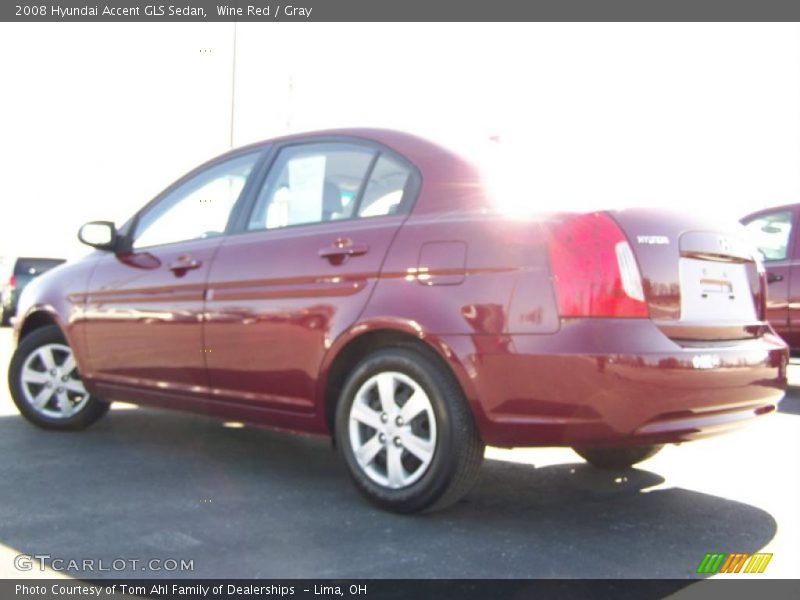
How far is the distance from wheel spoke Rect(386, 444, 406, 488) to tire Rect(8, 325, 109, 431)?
103 inches

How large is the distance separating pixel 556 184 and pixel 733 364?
100 cm

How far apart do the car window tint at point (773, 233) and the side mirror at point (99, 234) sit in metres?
5.59

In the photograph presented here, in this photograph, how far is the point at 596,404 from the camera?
10.3 feet

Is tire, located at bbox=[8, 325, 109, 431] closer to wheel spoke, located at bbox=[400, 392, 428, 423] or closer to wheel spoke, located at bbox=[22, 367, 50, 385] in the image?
wheel spoke, located at bbox=[22, 367, 50, 385]

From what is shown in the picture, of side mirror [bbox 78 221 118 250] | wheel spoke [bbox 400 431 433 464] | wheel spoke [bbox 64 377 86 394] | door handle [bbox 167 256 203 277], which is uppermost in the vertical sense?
side mirror [bbox 78 221 118 250]

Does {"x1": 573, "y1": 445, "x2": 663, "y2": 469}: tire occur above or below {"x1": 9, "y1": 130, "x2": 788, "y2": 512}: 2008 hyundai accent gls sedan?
below

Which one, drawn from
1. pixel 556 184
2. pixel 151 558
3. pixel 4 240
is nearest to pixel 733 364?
pixel 556 184

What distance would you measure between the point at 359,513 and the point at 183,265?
68.0 inches

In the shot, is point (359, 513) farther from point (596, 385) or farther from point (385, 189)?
point (385, 189)

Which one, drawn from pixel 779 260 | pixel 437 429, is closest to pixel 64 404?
pixel 437 429

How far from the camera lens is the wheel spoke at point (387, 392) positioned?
360cm

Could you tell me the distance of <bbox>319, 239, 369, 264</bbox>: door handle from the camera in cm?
373

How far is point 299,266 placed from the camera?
3.94 metres

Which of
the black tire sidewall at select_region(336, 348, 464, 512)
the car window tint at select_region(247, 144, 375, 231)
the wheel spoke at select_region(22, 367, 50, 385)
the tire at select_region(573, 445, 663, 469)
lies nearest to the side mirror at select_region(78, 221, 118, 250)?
the wheel spoke at select_region(22, 367, 50, 385)
